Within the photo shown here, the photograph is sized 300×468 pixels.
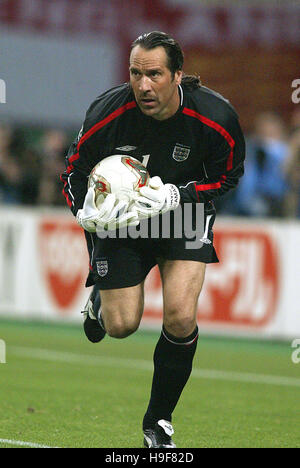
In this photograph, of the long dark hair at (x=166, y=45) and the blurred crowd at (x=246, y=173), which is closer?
the long dark hair at (x=166, y=45)

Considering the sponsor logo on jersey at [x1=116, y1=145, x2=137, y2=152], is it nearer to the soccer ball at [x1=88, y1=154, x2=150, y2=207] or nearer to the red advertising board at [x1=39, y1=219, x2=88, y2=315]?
the soccer ball at [x1=88, y1=154, x2=150, y2=207]

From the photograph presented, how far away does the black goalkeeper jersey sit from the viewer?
21.9ft

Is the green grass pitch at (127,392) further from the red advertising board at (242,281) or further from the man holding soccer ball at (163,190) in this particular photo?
the man holding soccer ball at (163,190)

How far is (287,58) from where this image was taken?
16531 mm

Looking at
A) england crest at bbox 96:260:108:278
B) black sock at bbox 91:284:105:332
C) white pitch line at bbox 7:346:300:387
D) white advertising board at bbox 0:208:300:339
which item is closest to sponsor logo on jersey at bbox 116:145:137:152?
england crest at bbox 96:260:108:278

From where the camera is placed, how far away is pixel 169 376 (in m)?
6.69

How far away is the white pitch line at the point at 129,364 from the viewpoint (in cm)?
1012

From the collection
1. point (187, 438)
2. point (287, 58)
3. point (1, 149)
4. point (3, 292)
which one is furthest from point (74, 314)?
point (187, 438)

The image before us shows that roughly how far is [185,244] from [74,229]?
282 inches

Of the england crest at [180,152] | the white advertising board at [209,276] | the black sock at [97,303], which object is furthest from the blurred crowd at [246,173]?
the england crest at [180,152]

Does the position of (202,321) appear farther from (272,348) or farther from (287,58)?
(287,58)

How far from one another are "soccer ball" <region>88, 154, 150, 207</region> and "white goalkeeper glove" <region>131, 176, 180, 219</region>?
4 cm

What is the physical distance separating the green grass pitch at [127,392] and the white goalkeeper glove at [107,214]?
1.36 metres

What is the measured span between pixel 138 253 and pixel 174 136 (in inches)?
30.1
